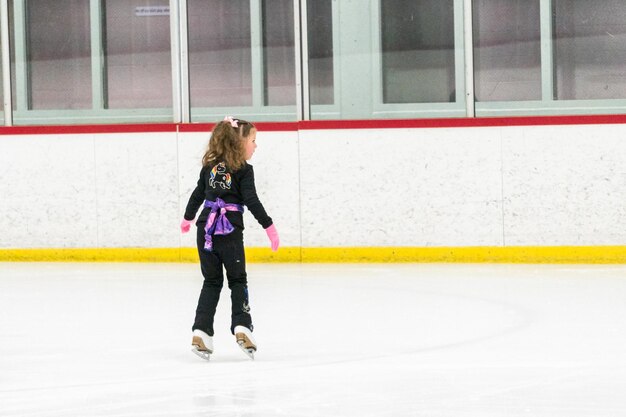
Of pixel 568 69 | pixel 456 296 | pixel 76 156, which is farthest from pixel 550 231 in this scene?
pixel 76 156

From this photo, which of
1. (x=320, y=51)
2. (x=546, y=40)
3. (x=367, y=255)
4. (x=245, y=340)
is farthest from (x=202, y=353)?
(x=546, y=40)

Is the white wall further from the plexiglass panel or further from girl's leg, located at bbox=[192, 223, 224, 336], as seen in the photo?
girl's leg, located at bbox=[192, 223, 224, 336]

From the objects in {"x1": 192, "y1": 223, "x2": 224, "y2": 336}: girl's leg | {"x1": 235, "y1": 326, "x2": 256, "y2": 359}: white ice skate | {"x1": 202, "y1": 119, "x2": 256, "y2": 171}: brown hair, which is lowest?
{"x1": 235, "y1": 326, "x2": 256, "y2": 359}: white ice skate

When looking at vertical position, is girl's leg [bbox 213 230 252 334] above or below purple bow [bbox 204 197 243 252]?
below

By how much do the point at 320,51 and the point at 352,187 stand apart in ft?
4.62

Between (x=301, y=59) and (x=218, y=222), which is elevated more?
(x=301, y=59)

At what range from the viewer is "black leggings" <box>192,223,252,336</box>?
586 cm

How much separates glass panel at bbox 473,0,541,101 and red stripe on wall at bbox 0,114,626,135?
61 cm

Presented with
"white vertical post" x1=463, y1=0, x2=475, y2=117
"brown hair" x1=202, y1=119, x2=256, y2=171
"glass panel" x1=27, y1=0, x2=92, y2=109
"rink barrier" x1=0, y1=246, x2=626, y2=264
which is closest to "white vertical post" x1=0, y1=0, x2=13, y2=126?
"glass panel" x1=27, y1=0, x2=92, y2=109

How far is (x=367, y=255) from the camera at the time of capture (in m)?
11.2

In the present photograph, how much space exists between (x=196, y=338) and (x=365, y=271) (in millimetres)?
4702

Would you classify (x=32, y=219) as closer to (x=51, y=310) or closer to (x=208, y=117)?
(x=208, y=117)

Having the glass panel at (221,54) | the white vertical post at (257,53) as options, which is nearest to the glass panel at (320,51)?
the white vertical post at (257,53)

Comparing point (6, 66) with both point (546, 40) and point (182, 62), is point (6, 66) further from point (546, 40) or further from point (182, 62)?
point (546, 40)
